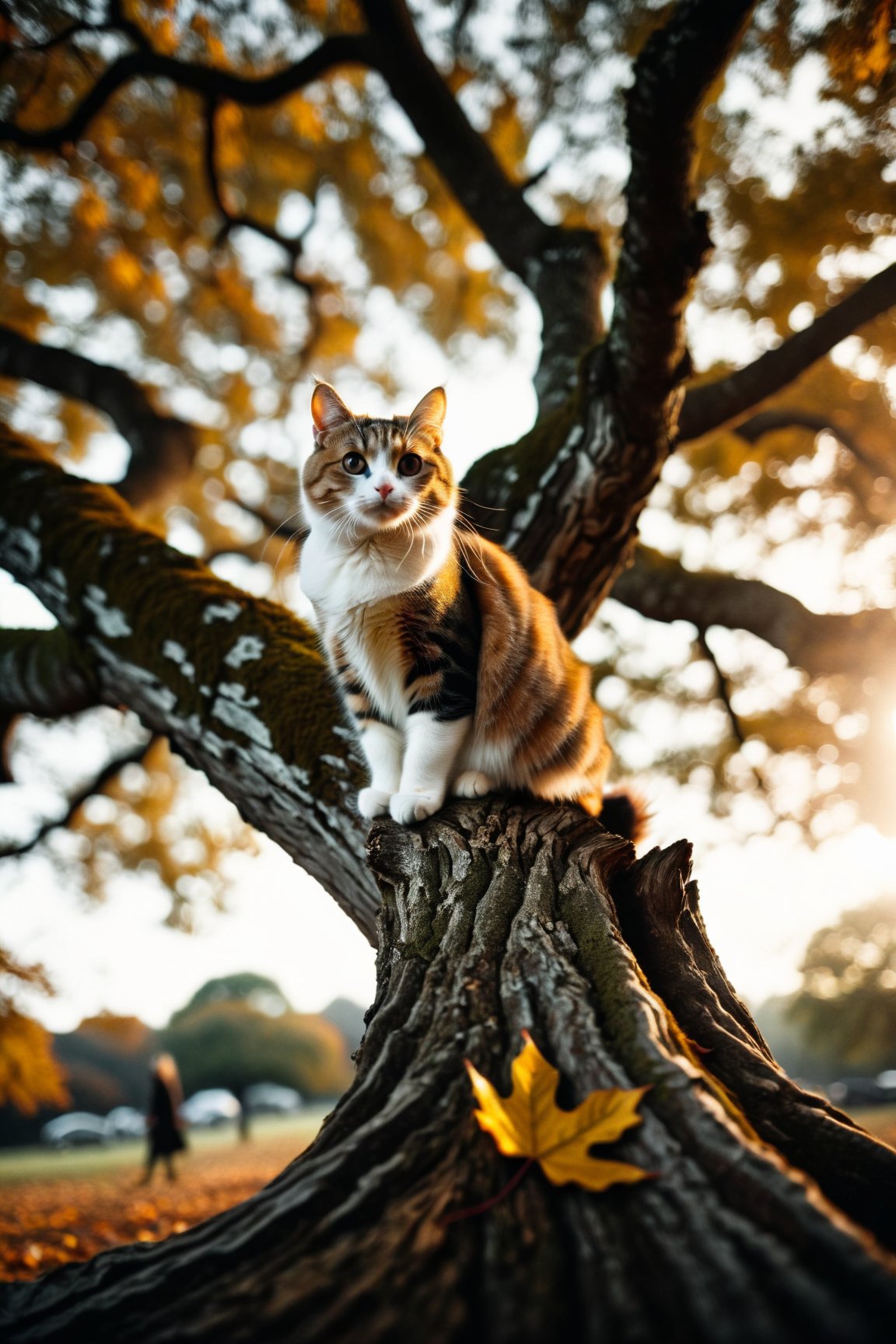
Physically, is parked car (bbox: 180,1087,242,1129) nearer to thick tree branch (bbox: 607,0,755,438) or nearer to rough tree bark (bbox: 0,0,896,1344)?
rough tree bark (bbox: 0,0,896,1344)

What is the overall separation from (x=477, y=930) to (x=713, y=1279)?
68 cm

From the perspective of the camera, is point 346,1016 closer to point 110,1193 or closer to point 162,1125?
point 162,1125

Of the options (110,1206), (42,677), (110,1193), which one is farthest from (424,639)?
(110,1193)

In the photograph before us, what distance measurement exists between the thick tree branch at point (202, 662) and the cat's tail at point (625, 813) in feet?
2.62

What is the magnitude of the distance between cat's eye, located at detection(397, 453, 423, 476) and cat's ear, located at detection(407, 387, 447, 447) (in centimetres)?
11

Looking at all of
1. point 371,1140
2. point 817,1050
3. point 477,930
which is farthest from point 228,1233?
point 817,1050

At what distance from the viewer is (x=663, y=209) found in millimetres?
2158

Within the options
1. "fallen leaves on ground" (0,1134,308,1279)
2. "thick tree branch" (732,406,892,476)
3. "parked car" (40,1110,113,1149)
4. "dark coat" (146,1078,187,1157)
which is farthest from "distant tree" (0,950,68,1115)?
"parked car" (40,1110,113,1149)

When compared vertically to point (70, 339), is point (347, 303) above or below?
above

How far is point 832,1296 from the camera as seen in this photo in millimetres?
549

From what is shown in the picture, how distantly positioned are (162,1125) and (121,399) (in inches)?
262

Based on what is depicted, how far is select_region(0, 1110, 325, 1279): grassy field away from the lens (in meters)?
4.15

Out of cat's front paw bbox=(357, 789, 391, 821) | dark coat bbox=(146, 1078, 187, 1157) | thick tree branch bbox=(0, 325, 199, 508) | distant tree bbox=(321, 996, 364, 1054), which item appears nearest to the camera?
cat's front paw bbox=(357, 789, 391, 821)

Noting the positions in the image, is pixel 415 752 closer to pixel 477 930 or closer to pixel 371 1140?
pixel 477 930
